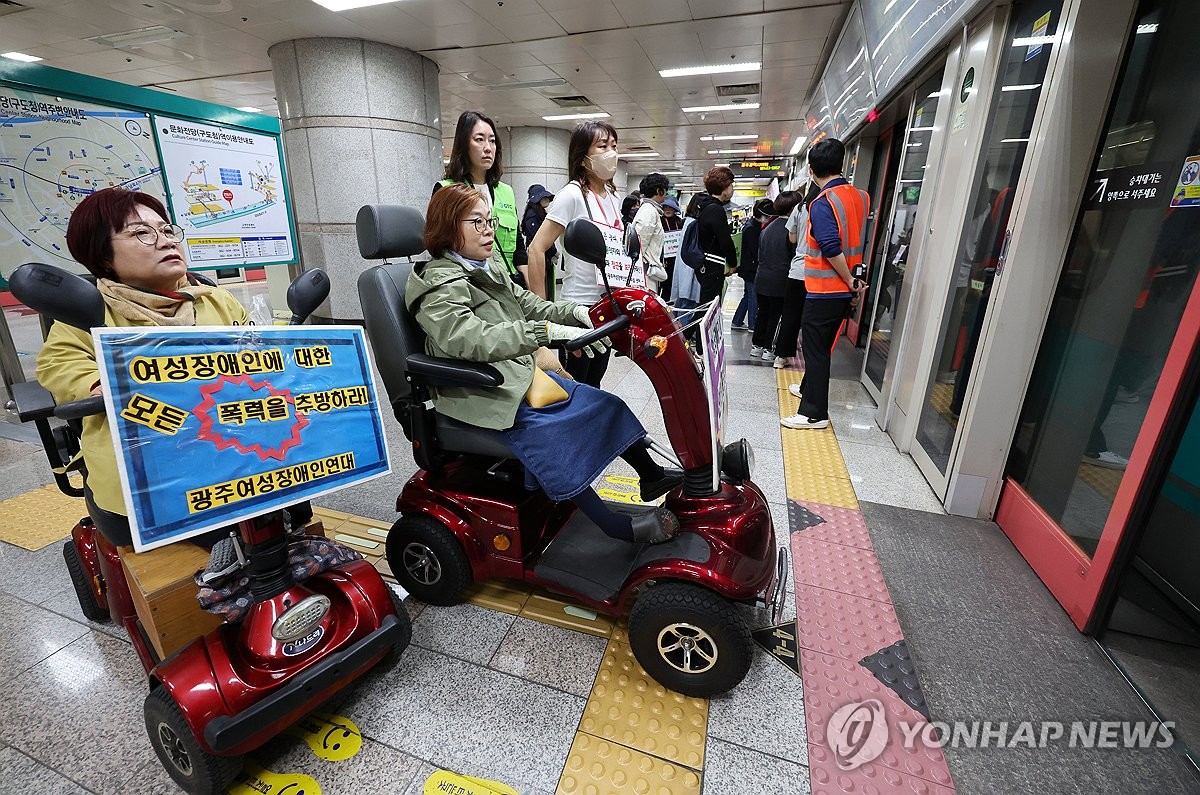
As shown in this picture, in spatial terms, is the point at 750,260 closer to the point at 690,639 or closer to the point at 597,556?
the point at 597,556

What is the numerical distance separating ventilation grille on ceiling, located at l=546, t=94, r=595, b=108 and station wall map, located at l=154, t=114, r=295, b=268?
644 cm

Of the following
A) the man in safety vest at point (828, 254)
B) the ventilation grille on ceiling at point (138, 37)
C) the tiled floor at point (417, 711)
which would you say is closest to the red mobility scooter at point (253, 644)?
the tiled floor at point (417, 711)

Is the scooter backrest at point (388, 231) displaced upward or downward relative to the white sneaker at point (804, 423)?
upward

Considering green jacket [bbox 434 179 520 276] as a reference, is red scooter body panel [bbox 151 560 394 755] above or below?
below

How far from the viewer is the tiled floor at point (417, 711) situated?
1.31 m

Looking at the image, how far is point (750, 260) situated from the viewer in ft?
20.3

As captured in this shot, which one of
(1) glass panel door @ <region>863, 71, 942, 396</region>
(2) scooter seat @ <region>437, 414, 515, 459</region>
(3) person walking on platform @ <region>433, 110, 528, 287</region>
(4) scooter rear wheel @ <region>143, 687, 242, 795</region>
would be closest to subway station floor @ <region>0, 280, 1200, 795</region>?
(4) scooter rear wheel @ <region>143, 687, 242, 795</region>

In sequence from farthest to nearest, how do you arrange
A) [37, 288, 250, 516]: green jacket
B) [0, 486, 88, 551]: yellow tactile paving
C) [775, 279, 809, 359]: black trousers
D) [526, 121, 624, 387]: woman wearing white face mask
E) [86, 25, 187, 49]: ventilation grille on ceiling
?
1. [86, 25, 187, 49]: ventilation grille on ceiling
2. [775, 279, 809, 359]: black trousers
3. [0, 486, 88, 551]: yellow tactile paving
4. [526, 121, 624, 387]: woman wearing white face mask
5. [37, 288, 250, 516]: green jacket

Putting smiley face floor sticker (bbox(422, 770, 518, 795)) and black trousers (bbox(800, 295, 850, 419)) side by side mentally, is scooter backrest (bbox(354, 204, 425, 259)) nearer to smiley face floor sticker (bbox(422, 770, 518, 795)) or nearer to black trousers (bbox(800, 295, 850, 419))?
smiley face floor sticker (bbox(422, 770, 518, 795))

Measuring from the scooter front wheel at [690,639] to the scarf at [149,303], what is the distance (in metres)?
1.46

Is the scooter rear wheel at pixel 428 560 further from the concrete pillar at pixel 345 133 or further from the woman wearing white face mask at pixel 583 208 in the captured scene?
the concrete pillar at pixel 345 133

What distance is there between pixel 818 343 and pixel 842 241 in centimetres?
62

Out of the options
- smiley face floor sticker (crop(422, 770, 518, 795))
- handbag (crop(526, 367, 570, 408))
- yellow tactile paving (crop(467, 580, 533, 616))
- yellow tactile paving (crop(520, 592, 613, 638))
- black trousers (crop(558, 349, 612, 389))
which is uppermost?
handbag (crop(526, 367, 570, 408))

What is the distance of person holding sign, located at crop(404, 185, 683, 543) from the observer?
152cm
